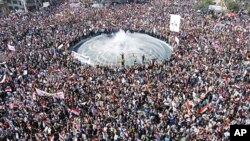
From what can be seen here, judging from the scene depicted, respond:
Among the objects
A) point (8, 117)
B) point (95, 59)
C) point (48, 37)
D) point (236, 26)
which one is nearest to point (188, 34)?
point (236, 26)

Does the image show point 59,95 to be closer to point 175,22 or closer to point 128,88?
point 128,88

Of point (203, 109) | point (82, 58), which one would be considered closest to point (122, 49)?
point (82, 58)

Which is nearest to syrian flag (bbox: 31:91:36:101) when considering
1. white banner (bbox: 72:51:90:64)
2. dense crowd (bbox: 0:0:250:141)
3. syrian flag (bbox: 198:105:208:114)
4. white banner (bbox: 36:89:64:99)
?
dense crowd (bbox: 0:0:250:141)

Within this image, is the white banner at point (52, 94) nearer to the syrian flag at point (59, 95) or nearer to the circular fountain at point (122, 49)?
the syrian flag at point (59, 95)

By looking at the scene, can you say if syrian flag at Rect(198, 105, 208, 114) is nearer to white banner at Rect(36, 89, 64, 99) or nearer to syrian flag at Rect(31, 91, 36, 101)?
white banner at Rect(36, 89, 64, 99)

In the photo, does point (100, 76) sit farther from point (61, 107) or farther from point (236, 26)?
point (236, 26)

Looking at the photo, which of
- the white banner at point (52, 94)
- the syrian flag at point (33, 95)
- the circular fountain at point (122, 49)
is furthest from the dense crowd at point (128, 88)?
the circular fountain at point (122, 49)

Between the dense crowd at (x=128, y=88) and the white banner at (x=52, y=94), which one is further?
the white banner at (x=52, y=94)
